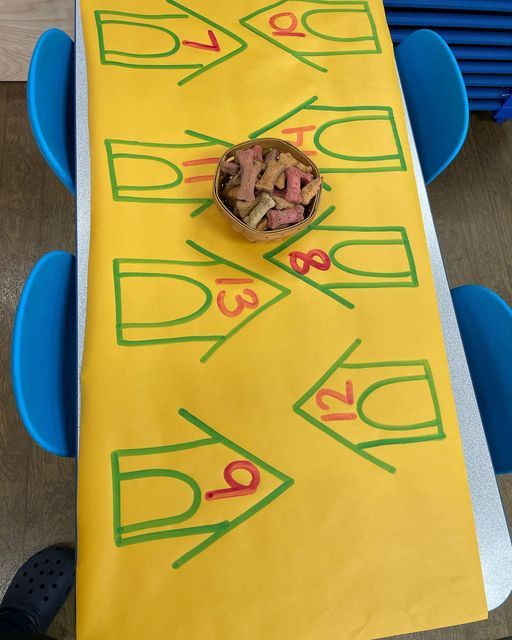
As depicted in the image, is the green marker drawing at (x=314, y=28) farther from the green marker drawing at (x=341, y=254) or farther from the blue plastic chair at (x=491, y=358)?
the blue plastic chair at (x=491, y=358)

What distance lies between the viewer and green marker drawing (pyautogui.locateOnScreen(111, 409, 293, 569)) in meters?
0.68

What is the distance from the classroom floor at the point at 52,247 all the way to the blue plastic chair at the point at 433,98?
63 cm

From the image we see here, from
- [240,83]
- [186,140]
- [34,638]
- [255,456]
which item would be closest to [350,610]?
[255,456]

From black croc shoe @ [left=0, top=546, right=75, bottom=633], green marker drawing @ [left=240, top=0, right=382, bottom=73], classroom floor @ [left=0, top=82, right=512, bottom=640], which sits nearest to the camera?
green marker drawing @ [left=240, top=0, right=382, bottom=73]

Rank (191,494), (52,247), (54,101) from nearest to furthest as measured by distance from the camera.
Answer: (191,494), (54,101), (52,247)

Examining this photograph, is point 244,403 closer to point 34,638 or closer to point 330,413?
point 330,413

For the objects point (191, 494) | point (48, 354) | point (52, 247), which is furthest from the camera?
point (52, 247)

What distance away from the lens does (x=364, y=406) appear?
0.76 m

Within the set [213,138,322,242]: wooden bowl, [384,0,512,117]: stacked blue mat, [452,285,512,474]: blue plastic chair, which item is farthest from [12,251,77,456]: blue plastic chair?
[384,0,512,117]: stacked blue mat

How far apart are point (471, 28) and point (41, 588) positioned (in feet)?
5.93

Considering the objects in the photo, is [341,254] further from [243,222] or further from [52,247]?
[52,247]

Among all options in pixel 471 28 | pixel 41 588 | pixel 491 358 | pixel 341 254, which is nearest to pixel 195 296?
pixel 341 254

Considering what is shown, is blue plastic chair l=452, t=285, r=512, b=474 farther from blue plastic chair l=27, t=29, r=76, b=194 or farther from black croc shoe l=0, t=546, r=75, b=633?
black croc shoe l=0, t=546, r=75, b=633

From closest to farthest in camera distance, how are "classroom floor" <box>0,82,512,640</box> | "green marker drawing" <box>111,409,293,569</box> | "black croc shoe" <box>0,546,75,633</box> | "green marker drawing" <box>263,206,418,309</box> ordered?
"green marker drawing" <box>111,409,293,569</box>
"green marker drawing" <box>263,206,418,309</box>
"black croc shoe" <box>0,546,75,633</box>
"classroom floor" <box>0,82,512,640</box>
